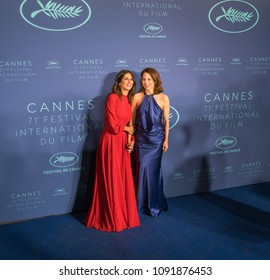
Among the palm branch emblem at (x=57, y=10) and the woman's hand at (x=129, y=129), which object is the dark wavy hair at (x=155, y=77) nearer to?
the woman's hand at (x=129, y=129)

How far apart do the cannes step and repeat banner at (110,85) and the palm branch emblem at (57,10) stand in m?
0.01

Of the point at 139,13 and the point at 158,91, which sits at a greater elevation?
the point at 139,13

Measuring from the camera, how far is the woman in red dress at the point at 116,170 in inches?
139

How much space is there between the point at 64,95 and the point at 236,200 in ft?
8.28

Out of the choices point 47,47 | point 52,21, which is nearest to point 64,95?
point 47,47

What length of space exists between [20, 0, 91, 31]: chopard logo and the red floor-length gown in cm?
93

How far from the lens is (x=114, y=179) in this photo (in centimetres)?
354

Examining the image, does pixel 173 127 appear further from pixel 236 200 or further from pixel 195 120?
pixel 236 200

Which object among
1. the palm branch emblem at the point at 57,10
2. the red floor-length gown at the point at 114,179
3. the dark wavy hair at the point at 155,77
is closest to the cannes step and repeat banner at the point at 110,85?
the palm branch emblem at the point at 57,10

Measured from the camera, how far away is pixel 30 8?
3.52m

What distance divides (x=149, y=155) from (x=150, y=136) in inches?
8.8

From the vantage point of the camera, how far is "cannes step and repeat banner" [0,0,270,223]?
3.63 m

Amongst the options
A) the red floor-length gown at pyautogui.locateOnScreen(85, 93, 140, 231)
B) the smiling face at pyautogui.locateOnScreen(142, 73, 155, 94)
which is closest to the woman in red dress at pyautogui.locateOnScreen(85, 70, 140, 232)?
the red floor-length gown at pyautogui.locateOnScreen(85, 93, 140, 231)

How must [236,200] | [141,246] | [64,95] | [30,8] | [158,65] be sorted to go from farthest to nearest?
[236,200], [158,65], [64,95], [30,8], [141,246]
